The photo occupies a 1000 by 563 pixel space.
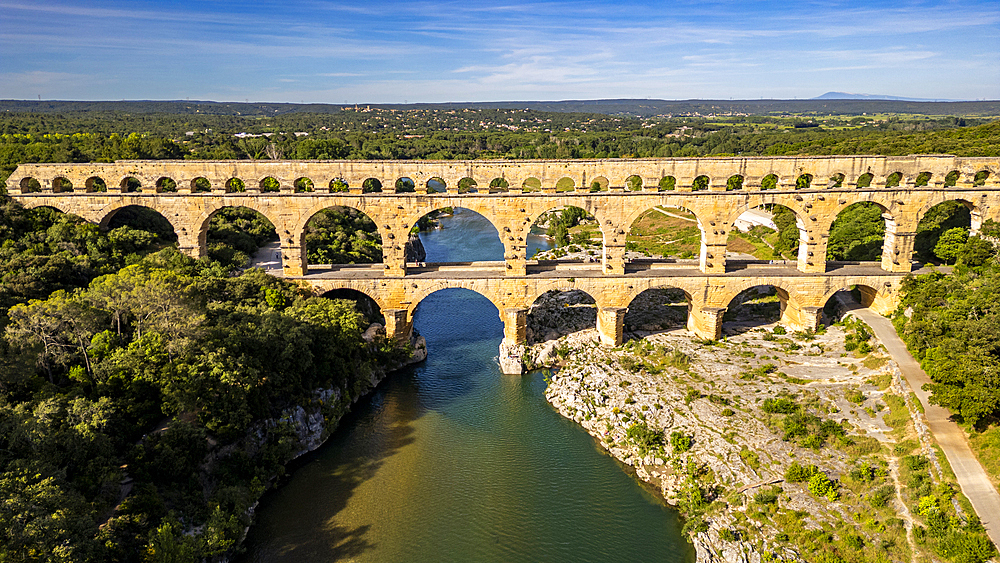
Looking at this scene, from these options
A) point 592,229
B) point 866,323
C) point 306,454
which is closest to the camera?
point 306,454

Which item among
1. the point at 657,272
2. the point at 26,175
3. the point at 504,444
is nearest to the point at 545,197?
the point at 657,272

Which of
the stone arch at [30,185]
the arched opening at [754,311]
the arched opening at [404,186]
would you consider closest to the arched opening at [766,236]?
the arched opening at [754,311]

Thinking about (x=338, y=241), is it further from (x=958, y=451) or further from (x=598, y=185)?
(x=958, y=451)

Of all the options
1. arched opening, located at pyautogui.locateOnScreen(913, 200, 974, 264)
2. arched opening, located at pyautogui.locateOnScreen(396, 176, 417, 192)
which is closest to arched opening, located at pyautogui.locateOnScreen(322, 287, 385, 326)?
arched opening, located at pyautogui.locateOnScreen(396, 176, 417, 192)

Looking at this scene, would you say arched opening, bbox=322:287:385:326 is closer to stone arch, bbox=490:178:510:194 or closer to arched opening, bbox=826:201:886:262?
stone arch, bbox=490:178:510:194

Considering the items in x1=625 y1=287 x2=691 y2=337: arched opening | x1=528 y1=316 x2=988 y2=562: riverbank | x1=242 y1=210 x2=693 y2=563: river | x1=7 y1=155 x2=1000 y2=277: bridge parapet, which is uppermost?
x1=7 y1=155 x2=1000 y2=277: bridge parapet

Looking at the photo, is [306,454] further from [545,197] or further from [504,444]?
[545,197]

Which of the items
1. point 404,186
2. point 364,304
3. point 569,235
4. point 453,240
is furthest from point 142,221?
point 569,235
